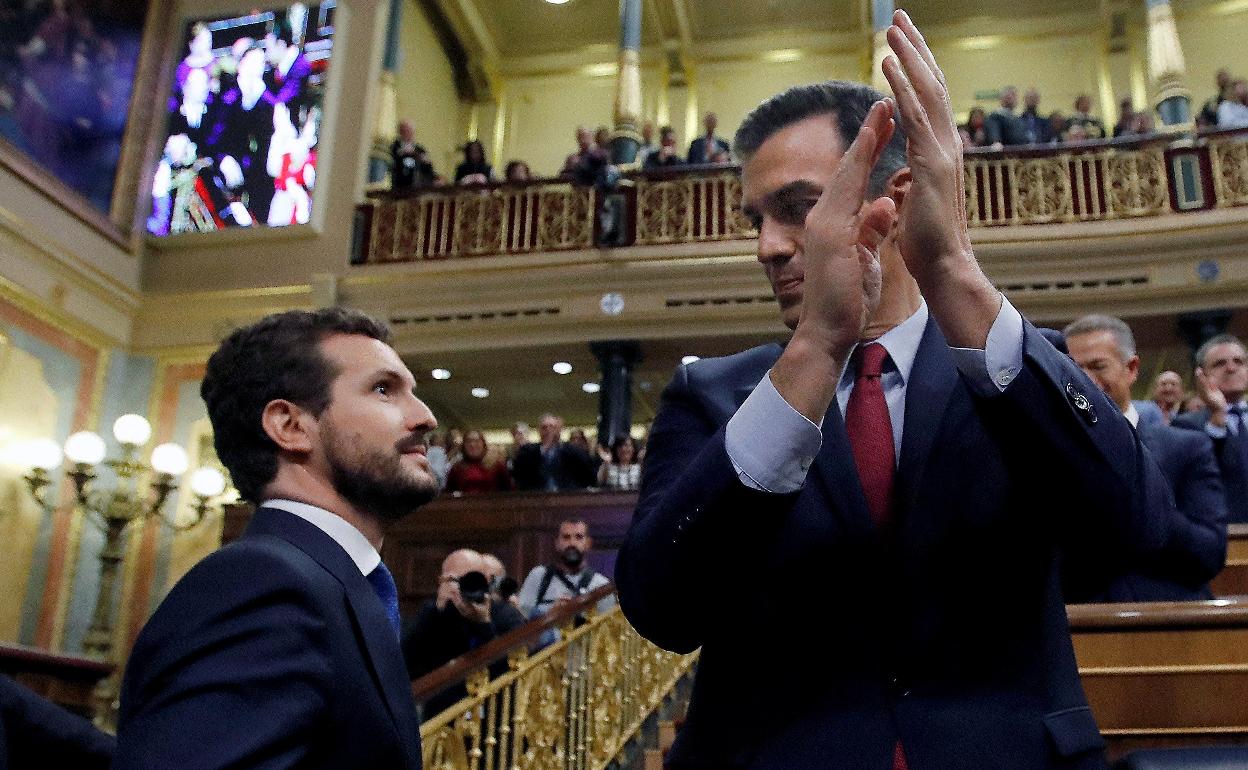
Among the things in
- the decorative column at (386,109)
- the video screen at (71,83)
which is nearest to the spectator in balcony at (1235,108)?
the decorative column at (386,109)

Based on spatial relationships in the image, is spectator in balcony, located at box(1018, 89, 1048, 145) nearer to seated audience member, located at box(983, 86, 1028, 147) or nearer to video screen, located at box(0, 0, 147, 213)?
seated audience member, located at box(983, 86, 1028, 147)

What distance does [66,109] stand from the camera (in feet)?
29.7

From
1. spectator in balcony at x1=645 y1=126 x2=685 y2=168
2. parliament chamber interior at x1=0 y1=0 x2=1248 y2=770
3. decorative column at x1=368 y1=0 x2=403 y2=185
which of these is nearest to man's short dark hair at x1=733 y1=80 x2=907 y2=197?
parliament chamber interior at x1=0 y1=0 x2=1248 y2=770

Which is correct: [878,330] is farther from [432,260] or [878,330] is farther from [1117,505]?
[432,260]

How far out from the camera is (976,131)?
9656 mm

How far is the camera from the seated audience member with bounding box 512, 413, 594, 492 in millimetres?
8047

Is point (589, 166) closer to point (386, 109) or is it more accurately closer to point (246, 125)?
point (386, 109)

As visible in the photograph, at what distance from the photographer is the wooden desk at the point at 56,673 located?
3.54 metres

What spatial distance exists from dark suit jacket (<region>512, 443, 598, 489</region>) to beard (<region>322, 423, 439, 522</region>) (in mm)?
6453

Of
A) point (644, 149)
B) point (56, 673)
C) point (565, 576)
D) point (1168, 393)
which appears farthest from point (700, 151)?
point (56, 673)

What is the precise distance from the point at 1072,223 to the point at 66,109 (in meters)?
8.17

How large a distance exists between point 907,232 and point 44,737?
1.58 metres

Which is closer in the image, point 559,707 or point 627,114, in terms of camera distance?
point 559,707

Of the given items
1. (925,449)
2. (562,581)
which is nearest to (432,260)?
(562,581)
